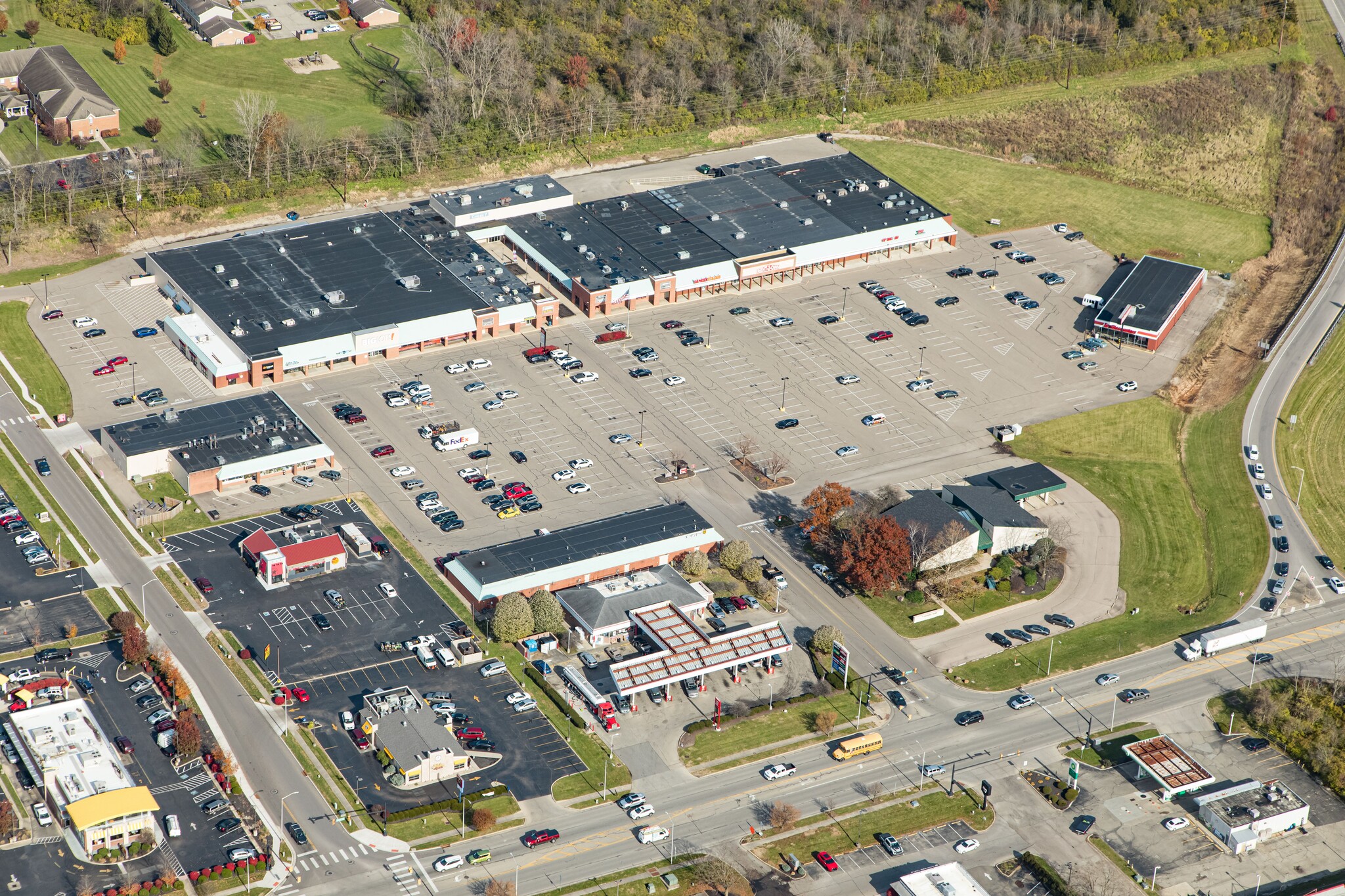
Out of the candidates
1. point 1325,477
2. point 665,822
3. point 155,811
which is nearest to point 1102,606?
point 1325,477

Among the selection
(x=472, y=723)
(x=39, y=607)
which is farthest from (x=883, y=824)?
(x=39, y=607)

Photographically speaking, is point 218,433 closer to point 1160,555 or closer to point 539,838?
point 539,838

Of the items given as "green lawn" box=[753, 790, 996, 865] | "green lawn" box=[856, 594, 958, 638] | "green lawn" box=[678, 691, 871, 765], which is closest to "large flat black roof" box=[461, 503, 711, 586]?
"green lawn" box=[856, 594, 958, 638]

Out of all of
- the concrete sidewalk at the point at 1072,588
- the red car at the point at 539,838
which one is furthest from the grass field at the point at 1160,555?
the red car at the point at 539,838

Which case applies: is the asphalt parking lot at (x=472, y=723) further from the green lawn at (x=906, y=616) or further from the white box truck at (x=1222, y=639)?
the white box truck at (x=1222, y=639)

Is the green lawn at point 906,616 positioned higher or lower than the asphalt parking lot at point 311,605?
higher

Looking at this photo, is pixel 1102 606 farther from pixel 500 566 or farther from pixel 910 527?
pixel 500 566
